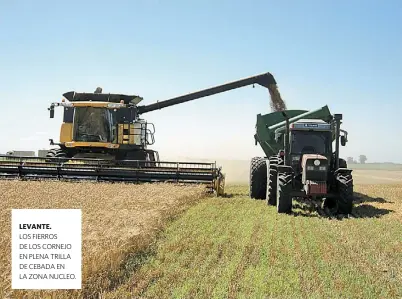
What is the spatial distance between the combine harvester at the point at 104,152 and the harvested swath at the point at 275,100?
41 mm

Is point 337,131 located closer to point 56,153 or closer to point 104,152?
point 104,152

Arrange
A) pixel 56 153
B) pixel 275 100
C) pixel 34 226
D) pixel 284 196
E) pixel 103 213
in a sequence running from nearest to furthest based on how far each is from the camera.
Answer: pixel 34 226 → pixel 103 213 → pixel 284 196 → pixel 56 153 → pixel 275 100

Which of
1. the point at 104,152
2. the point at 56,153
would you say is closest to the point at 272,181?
the point at 104,152

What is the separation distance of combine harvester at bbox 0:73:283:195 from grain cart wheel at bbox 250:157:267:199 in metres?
1.00

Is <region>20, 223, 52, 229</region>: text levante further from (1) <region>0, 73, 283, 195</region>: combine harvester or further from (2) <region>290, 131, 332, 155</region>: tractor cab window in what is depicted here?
(1) <region>0, 73, 283, 195</region>: combine harvester

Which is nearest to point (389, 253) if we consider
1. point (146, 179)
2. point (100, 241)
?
point (100, 241)

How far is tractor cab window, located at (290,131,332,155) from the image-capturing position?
11328mm

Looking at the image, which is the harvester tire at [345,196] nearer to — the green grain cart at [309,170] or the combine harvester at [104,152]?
the green grain cart at [309,170]

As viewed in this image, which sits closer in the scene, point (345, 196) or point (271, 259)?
point (271, 259)

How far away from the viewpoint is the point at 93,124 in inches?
627

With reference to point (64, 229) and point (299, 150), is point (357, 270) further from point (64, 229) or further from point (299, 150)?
point (299, 150)

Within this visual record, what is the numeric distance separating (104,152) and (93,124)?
3.52 feet

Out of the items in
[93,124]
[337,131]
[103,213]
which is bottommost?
[103,213]

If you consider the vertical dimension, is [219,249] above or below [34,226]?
below
